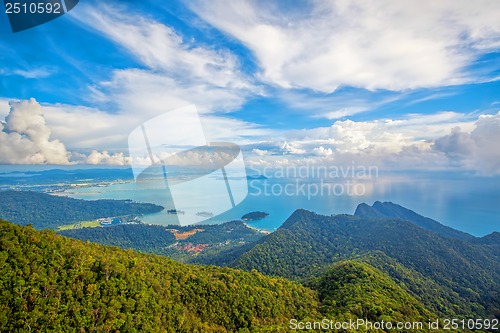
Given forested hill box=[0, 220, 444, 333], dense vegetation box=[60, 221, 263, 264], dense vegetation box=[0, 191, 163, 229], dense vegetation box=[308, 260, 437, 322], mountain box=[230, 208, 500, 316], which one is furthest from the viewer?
dense vegetation box=[0, 191, 163, 229]

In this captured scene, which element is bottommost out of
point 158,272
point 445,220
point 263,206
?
point 445,220

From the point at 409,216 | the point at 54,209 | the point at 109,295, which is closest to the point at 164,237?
the point at 54,209

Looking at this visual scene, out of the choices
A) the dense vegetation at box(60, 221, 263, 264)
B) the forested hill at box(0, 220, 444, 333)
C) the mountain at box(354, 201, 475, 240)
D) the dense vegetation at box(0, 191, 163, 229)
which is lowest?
the mountain at box(354, 201, 475, 240)

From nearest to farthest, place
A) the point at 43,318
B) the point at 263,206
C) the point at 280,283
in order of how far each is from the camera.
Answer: the point at 43,318, the point at 280,283, the point at 263,206

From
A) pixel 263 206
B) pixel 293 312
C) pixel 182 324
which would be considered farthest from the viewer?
pixel 263 206

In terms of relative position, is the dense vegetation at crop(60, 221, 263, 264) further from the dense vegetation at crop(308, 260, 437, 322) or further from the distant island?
the dense vegetation at crop(308, 260, 437, 322)

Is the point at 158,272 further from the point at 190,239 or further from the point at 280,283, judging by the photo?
the point at 190,239

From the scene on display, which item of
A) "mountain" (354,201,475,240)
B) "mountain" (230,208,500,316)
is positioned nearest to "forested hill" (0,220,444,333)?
"mountain" (230,208,500,316)

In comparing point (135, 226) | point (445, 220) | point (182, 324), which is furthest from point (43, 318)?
point (445, 220)
